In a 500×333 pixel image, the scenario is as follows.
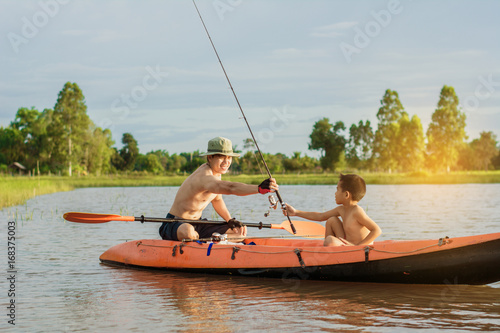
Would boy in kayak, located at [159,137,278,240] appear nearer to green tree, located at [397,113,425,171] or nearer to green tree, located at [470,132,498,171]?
green tree, located at [397,113,425,171]

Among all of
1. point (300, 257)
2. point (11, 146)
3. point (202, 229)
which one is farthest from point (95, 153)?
point (300, 257)

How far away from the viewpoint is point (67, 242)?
42.2ft

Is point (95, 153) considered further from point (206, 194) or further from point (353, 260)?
point (353, 260)

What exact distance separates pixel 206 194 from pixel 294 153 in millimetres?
79357

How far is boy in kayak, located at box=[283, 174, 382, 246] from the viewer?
743cm

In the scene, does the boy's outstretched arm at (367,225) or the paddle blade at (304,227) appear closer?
the boy's outstretched arm at (367,225)

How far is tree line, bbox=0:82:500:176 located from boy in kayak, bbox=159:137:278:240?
156 ft

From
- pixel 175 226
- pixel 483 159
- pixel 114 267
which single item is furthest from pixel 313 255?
pixel 483 159

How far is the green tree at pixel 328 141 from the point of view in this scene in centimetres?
8419

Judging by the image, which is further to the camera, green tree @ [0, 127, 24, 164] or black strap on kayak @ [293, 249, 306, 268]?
green tree @ [0, 127, 24, 164]

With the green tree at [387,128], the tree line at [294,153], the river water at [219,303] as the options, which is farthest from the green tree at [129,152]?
the river water at [219,303]

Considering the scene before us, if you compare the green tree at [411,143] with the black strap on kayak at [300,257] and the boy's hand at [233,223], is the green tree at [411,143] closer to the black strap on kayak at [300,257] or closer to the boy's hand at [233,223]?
the boy's hand at [233,223]

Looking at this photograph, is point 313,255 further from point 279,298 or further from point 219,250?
point 219,250

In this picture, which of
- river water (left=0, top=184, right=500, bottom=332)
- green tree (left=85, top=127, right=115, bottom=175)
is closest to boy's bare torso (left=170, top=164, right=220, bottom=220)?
river water (left=0, top=184, right=500, bottom=332)
